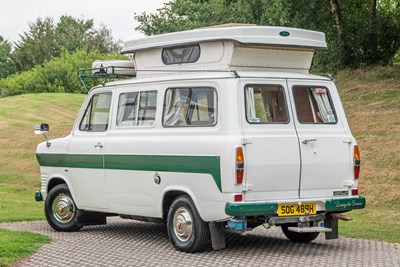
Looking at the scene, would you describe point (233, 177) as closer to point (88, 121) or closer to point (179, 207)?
point (179, 207)

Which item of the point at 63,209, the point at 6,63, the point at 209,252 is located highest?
the point at 6,63

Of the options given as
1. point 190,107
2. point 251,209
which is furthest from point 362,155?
point 251,209

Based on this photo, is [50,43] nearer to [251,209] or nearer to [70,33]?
[70,33]

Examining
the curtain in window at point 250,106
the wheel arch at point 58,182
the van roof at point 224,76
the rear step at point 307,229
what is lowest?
the rear step at point 307,229

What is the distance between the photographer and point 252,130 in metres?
10.3

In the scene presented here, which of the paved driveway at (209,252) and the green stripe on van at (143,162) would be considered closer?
the paved driveway at (209,252)

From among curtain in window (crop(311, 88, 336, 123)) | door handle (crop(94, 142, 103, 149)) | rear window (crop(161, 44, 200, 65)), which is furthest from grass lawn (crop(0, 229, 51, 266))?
curtain in window (crop(311, 88, 336, 123))

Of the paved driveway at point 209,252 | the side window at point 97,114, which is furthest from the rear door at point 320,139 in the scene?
the side window at point 97,114

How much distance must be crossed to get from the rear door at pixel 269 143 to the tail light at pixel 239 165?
8 centimetres

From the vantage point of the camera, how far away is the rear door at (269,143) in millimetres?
10188

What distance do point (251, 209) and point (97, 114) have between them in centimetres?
351

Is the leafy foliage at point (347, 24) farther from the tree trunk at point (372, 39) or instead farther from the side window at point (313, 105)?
the side window at point (313, 105)

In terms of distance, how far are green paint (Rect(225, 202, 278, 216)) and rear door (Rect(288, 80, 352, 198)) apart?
1.80 feet

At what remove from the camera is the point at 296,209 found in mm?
10508
